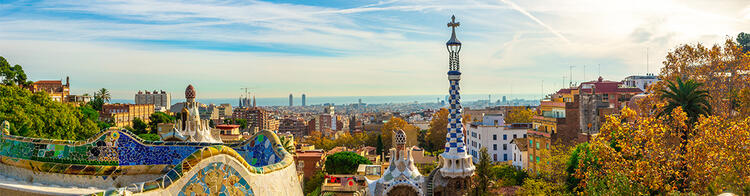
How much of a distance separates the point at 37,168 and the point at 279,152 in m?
2.54

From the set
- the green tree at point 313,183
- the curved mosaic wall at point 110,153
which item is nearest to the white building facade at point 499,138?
the green tree at point 313,183

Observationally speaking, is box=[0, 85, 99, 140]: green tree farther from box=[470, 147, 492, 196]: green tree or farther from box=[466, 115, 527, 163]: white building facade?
box=[466, 115, 527, 163]: white building facade

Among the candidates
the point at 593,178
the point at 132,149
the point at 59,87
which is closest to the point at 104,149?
the point at 132,149

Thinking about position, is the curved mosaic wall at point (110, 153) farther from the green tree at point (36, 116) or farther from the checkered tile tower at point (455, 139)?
the green tree at point (36, 116)

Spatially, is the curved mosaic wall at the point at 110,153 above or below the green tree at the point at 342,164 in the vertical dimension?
above

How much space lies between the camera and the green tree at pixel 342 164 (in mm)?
31312

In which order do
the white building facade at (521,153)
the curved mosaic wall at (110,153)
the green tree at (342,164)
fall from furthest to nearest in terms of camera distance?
Answer: the white building facade at (521,153) < the green tree at (342,164) < the curved mosaic wall at (110,153)

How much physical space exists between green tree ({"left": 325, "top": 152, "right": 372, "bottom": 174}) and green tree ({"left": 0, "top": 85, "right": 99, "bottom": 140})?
1363 centimetres

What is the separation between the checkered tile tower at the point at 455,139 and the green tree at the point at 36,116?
558 inches

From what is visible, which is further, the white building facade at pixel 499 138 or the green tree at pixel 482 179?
the white building facade at pixel 499 138

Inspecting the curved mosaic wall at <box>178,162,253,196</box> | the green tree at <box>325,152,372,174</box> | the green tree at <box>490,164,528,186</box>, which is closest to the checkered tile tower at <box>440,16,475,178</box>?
the curved mosaic wall at <box>178,162,253,196</box>

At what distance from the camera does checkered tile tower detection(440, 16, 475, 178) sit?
14.8m

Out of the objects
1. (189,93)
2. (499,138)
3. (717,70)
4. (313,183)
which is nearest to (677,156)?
(717,70)

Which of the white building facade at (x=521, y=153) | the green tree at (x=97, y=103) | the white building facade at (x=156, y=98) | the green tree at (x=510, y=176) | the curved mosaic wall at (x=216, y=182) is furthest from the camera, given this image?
the white building facade at (x=156, y=98)
